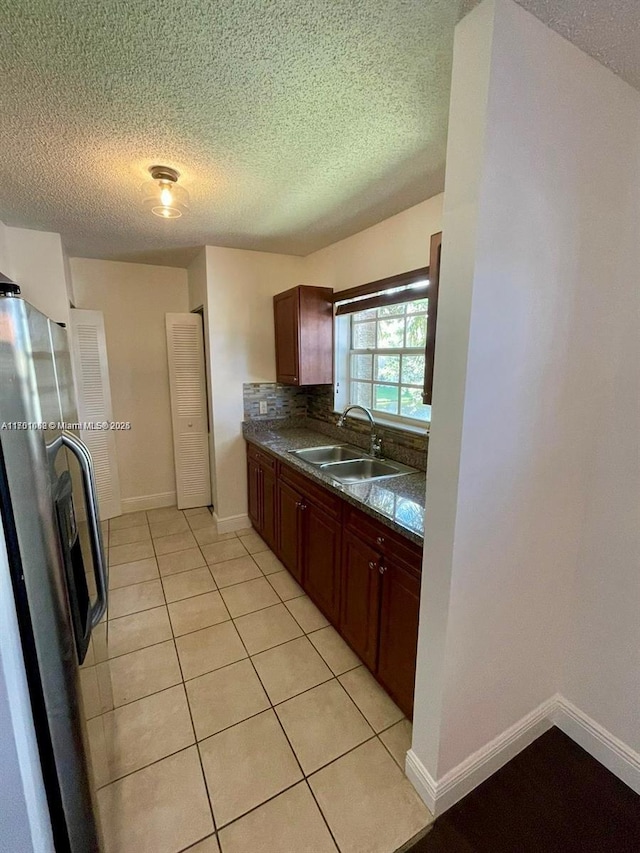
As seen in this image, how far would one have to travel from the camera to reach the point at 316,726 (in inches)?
62.6

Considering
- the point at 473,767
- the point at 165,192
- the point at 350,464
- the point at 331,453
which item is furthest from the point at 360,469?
the point at 165,192

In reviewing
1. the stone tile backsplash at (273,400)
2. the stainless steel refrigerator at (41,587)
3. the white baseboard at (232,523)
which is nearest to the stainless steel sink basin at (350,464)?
the stone tile backsplash at (273,400)

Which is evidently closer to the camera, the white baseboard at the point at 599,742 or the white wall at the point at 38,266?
the white baseboard at the point at 599,742

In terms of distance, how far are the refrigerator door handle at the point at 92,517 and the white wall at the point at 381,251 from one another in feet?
6.42

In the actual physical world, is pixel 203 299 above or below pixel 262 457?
above

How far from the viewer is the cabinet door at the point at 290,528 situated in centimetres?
238

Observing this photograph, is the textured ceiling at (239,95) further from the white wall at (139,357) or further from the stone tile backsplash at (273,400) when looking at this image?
the stone tile backsplash at (273,400)

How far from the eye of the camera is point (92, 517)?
3.57 ft

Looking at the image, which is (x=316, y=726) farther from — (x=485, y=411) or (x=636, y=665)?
(x=485, y=411)

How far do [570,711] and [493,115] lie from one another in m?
2.18

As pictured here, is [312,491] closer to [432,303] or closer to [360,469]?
[360,469]

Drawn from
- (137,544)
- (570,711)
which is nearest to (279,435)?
(137,544)

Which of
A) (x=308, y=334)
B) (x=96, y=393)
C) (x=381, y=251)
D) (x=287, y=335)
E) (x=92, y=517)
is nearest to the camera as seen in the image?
(x=92, y=517)

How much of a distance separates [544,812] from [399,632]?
0.72 meters
